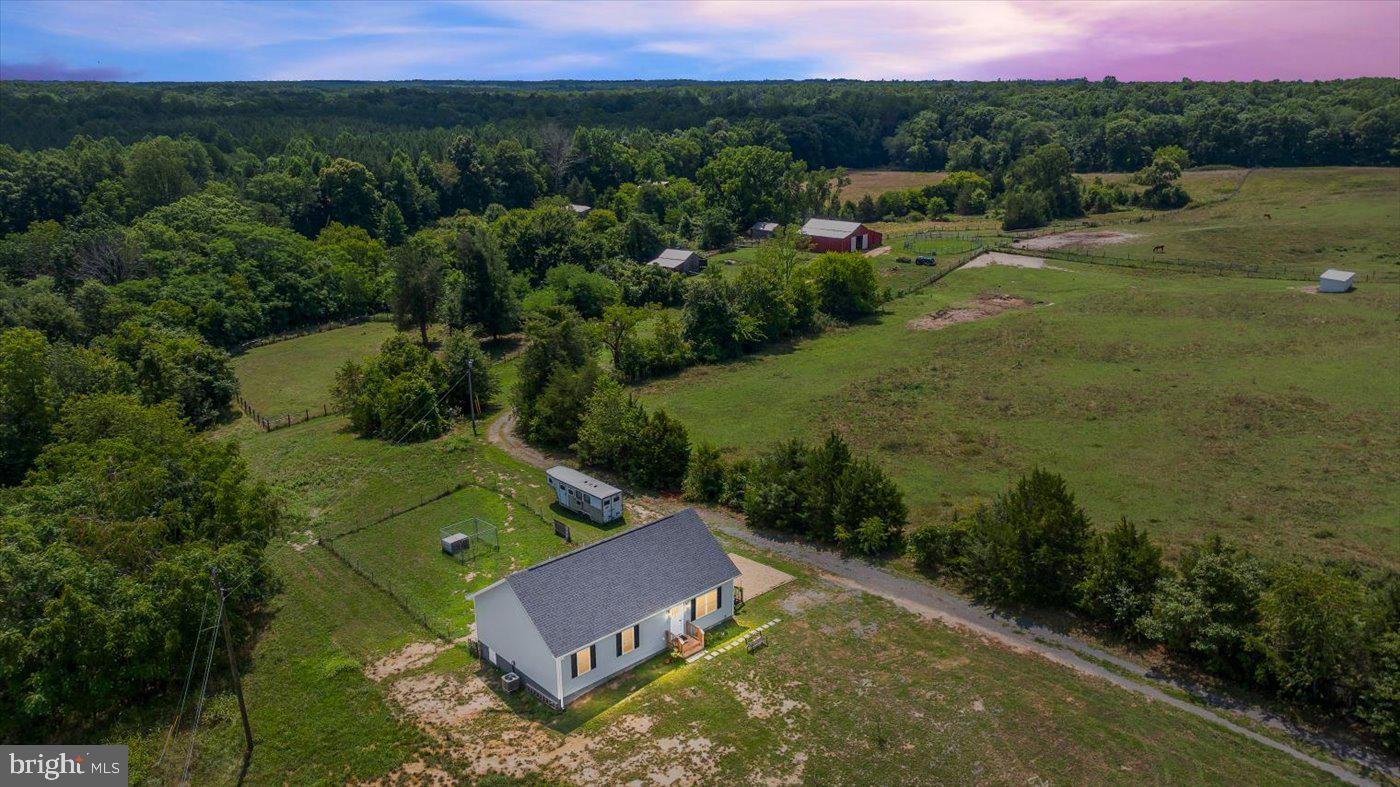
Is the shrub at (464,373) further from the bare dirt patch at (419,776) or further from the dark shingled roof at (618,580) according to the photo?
the bare dirt patch at (419,776)

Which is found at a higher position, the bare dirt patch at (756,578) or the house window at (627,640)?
the house window at (627,640)

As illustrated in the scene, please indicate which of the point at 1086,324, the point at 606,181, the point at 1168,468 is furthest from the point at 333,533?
the point at 606,181

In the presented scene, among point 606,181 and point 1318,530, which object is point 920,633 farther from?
point 606,181

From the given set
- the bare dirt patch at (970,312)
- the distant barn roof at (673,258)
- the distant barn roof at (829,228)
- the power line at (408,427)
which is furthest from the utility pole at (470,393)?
the distant barn roof at (829,228)

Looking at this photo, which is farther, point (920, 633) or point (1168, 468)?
point (1168, 468)

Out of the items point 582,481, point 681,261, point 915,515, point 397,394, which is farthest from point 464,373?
point 681,261

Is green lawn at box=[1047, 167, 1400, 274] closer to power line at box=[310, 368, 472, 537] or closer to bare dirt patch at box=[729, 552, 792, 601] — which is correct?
bare dirt patch at box=[729, 552, 792, 601]

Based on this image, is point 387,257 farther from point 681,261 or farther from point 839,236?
point 839,236
